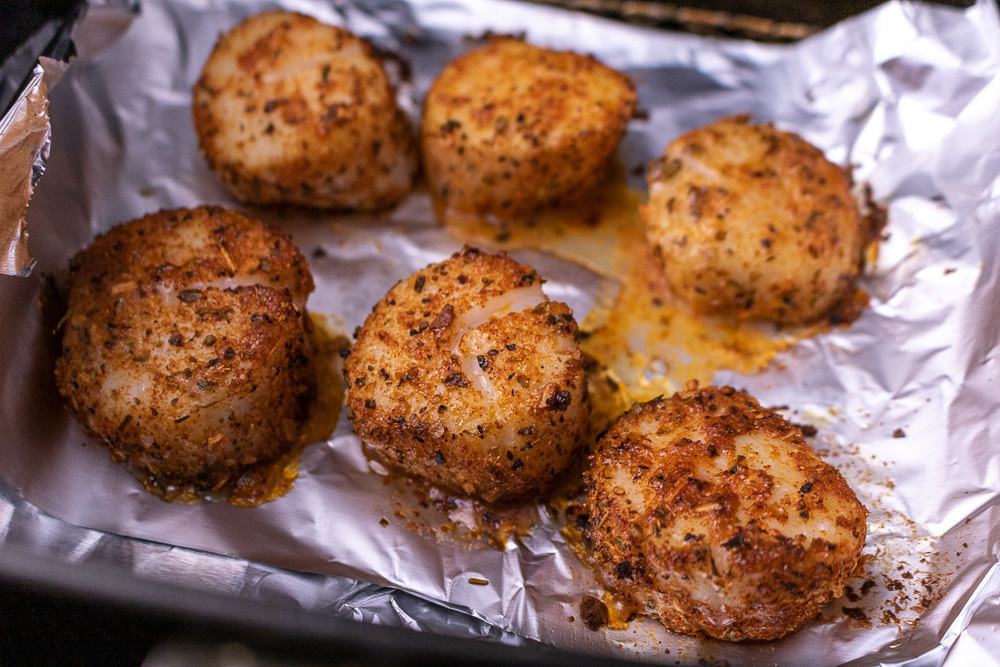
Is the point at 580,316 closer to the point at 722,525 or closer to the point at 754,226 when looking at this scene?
the point at 754,226

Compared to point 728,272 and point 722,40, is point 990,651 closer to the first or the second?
point 728,272

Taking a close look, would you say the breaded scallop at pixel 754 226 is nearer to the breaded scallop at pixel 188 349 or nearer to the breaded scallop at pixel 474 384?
the breaded scallop at pixel 474 384

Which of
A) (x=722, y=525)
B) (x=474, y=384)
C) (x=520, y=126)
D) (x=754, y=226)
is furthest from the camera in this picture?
(x=520, y=126)

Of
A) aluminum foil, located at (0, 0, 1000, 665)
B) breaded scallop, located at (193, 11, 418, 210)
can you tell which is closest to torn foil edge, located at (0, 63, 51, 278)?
aluminum foil, located at (0, 0, 1000, 665)

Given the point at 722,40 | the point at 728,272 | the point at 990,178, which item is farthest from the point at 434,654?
the point at 722,40

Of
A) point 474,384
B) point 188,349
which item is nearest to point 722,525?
point 474,384

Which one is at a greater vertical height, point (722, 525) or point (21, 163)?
point (21, 163)

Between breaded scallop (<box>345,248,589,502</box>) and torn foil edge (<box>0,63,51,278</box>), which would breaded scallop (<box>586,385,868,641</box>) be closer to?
breaded scallop (<box>345,248,589,502</box>)

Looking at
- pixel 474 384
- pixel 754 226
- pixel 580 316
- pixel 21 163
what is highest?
pixel 21 163
